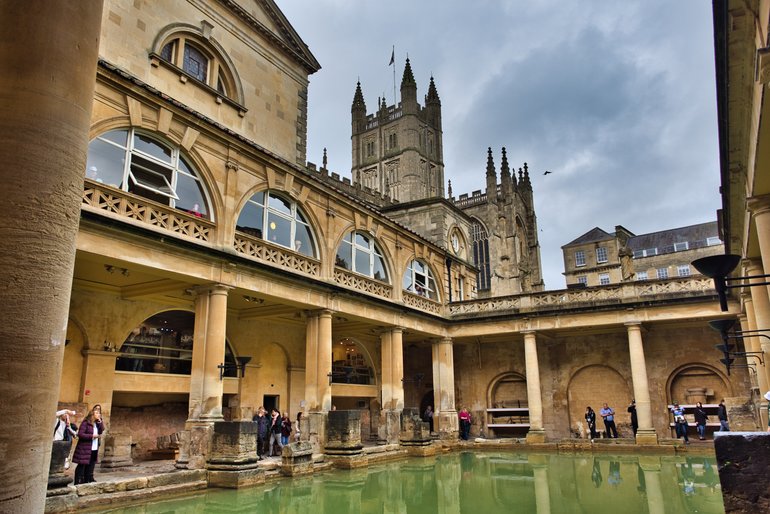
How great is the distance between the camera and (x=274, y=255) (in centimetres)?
1653

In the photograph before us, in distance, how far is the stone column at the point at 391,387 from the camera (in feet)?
67.1

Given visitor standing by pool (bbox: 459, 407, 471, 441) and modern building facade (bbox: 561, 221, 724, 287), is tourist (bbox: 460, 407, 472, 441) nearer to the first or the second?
visitor standing by pool (bbox: 459, 407, 471, 441)

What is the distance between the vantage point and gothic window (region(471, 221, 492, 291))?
56.5 metres

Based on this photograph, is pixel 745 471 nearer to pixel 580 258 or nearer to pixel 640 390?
pixel 640 390

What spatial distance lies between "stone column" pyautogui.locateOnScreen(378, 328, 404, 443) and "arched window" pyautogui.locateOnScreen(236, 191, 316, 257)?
223 inches

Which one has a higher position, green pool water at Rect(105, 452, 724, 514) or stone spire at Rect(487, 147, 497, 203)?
stone spire at Rect(487, 147, 497, 203)

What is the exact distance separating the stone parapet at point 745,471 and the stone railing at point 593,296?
18.8 m

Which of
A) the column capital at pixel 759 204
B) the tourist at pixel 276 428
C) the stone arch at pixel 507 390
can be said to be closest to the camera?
the column capital at pixel 759 204

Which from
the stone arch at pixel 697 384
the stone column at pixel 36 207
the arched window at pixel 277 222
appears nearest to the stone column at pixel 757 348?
the stone arch at pixel 697 384

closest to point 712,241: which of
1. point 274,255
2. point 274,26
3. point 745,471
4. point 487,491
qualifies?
point 274,26

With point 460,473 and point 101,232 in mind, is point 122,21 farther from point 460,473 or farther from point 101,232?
point 460,473

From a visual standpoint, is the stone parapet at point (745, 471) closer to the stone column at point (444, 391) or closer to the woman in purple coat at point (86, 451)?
the woman in purple coat at point (86, 451)

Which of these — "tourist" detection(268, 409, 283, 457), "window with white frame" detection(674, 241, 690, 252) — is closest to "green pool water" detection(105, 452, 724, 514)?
"tourist" detection(268, 409, 283, 457)

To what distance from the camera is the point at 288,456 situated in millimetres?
14375
